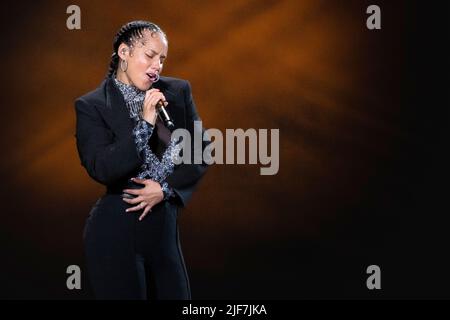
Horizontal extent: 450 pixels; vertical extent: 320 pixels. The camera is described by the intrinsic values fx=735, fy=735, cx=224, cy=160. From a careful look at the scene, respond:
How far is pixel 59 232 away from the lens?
3.38m

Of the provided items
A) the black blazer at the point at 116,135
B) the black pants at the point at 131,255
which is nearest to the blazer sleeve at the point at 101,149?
the black blazer at the point at 116,135

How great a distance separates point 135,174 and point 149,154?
0.07 metres

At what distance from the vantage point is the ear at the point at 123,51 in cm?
199

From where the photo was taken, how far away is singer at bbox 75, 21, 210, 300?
190 centimetres

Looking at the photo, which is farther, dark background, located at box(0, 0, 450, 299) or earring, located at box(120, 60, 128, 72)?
dark background, located at box(0, 0, 450, 299)

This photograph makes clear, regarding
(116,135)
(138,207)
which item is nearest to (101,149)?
(116,135)

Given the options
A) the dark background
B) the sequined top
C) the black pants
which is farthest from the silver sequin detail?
the dark background

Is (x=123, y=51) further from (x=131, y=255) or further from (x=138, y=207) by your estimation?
(x=131, y=255)

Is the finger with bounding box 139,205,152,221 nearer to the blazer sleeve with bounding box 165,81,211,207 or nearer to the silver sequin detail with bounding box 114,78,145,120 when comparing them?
the blazer sleeve with bounding box 165,81,211,207

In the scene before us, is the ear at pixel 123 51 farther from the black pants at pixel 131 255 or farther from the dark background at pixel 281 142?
the dark background at pixel 281 142

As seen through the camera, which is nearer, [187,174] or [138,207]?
[138,207]

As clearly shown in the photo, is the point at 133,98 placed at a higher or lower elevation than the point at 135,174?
higher

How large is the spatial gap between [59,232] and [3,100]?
2.13ft

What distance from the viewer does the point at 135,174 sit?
6.46 feet
